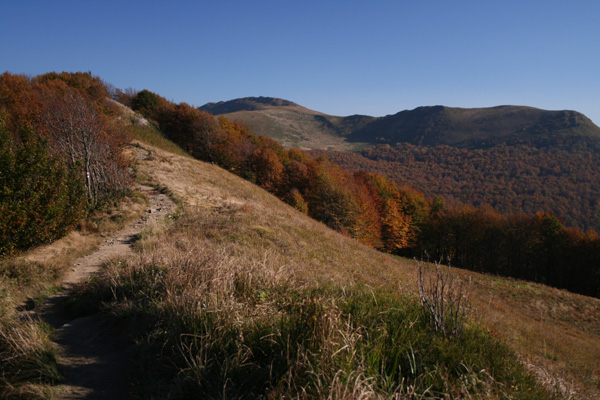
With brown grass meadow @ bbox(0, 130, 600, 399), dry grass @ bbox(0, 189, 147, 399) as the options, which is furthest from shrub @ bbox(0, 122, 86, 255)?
brown grass meadow @ bbox(0, 130, 600, 399)

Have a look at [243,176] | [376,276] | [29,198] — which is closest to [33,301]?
[29,198]

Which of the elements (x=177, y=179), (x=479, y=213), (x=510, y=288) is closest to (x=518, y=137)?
(x=479, y=213)

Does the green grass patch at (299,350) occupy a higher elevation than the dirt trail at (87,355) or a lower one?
higher

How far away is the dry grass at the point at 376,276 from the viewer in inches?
317

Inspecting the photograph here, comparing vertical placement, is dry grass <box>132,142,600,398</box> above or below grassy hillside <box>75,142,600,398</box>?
below

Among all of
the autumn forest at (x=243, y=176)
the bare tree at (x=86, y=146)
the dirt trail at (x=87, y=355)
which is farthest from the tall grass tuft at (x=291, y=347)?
the bare tree at (x=86, y=146)

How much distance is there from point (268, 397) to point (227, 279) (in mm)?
2014

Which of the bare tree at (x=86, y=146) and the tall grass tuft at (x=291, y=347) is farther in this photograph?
the bare tree at (x=86, y=146)

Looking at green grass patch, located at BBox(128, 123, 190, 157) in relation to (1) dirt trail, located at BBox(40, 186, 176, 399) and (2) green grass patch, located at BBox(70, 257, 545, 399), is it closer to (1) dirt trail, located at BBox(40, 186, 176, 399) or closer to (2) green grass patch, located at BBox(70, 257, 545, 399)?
(1) dirt trail, located at BBox(40, 186, 176, 399)

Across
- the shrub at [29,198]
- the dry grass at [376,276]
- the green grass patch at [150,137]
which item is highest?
the green grass patch at [150,137]

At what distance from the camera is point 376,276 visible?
40.1ft

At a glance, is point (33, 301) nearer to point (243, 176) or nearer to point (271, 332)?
point (271, 332)

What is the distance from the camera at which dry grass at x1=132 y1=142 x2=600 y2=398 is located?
26.5ft

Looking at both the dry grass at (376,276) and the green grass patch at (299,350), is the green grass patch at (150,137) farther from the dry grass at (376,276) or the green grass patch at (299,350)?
the green grass patch at (299,350)
